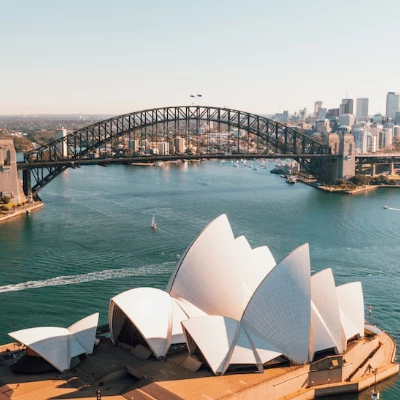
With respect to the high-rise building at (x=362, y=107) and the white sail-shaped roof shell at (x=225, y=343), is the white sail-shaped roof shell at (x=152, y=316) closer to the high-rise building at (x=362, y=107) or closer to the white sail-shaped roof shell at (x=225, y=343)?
the white sail-shaped roof shell at (x=225, y=343)

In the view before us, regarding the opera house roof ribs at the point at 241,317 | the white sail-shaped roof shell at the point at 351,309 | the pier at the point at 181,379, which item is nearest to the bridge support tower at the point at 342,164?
the white sail-shaped roof shell at the point at 351,309

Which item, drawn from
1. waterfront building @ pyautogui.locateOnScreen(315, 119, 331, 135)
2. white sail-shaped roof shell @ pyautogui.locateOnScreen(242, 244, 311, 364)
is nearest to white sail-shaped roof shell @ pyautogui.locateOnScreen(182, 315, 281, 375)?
white sail-shaped roof shell @ pyautogui.locateOnScreen(242, 244, 311, 364)

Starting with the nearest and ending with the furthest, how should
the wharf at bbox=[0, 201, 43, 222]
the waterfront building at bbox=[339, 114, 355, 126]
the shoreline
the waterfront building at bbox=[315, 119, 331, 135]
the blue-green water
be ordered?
1. the blue-green water
2. the wharf at bbox=[0, 201, 43, 222]
3. the shoreline
4. the waterfront building at bbox=[315, 119, 331, 135]
5. the waterfront building at bbox=[339, 114, 355, 126]

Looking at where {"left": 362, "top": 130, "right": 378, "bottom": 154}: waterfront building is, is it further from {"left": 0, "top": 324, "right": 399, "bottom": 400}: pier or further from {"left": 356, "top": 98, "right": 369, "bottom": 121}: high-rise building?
{"left": 356, "top": 98, "right": 369, "bottom": 121}: high-rise building

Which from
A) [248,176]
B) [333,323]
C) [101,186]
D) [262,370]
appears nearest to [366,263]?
[333,323]

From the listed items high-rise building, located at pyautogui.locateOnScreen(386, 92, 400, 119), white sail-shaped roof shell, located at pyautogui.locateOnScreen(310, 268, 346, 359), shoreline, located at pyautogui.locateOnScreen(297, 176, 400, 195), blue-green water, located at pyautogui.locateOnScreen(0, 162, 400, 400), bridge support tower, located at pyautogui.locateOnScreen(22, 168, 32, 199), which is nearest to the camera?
white sail-shaped roof shell, located at pyautogui.locateOnScreen(310, 268, 346, 359)

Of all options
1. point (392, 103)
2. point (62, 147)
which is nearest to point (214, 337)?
point (62, 147)
